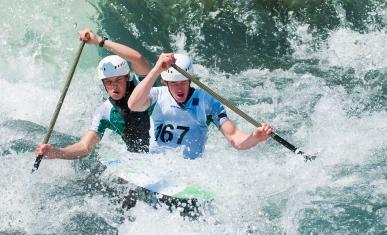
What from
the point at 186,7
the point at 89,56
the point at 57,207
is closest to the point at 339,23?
the point at 186,7

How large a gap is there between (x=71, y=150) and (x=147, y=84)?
3.29ft

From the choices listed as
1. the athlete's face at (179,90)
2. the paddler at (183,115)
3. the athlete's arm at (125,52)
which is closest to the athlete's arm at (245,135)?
the paddler at (183,115)

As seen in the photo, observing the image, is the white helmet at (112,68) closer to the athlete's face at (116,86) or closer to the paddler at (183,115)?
the athlete's face at (116,86)

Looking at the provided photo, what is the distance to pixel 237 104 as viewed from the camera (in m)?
10.1

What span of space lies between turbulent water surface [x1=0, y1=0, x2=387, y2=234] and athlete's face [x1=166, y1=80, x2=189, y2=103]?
54 cm

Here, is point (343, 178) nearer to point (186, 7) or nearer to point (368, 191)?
point (368, 191)

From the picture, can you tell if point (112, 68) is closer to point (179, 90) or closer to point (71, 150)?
point (179, 90)

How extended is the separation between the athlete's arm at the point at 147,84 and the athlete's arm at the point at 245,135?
2.58 ft

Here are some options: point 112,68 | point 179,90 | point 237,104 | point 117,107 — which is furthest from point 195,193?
point 237,104

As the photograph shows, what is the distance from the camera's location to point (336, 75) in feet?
34.3

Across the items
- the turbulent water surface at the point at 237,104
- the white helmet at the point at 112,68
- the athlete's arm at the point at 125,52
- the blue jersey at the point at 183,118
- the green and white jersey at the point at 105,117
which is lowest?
the turbulent water surface at the point at 237,104

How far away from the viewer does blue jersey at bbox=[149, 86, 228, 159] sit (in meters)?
6.43

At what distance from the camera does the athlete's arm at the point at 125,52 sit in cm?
655

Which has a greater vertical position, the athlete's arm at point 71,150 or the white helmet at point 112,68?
the white helmet at point 112,68
